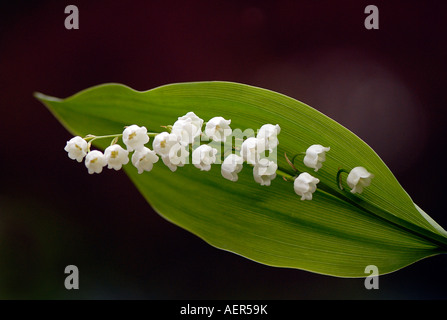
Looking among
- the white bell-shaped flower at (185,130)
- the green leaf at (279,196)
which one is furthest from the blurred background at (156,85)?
the white bell-shaped flower at (185,130)

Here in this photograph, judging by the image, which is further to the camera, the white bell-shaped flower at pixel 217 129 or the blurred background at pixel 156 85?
the blurred background at pixel 156 85

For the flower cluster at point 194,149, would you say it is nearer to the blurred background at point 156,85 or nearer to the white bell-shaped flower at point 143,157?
the white bell-shaped flower at point 143,157

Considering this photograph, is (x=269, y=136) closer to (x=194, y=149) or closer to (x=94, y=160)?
(x=194, y=149)

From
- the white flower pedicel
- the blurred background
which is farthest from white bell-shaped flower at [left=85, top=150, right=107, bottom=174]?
the blurred background

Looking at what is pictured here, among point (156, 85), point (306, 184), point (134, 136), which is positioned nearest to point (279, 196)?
point (306, 184)

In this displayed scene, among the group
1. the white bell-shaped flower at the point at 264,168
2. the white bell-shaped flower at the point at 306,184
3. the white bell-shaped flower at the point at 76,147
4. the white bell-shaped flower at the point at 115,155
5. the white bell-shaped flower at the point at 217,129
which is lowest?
the white bell-shaped flower at the point at 306,184
